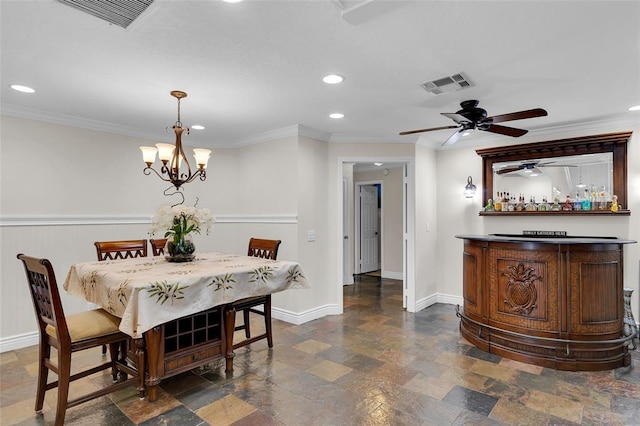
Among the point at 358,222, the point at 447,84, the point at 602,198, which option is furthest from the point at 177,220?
the point at 358,222

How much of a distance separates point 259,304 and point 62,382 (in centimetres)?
157

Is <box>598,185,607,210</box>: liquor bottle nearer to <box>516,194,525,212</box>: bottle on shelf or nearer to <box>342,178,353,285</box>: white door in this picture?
<box>516,194,525,212</box>: bottle on shelf

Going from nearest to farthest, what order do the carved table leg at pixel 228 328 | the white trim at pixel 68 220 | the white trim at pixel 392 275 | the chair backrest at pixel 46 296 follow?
the chair backrest at pixel 46 296 → the carved table leg at pixel 228 328 → the white trim at pixel 68 220 → the white trim at pixel 392 275

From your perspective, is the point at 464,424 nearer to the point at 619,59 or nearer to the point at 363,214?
the point at 619,59

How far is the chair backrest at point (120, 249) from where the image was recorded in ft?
11.1

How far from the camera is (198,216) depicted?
3098mm

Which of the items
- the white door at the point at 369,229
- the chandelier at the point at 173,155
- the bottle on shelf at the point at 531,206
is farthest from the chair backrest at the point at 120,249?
the white door at the point at 369,229

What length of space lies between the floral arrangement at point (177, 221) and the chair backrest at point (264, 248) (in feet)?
2.46

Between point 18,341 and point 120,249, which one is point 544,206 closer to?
point 120,249

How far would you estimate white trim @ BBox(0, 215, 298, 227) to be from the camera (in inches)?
140

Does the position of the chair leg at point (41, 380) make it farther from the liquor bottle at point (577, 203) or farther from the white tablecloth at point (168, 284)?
the liquor bottle at point (577, 203)

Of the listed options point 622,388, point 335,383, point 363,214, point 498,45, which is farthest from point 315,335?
point 363,214

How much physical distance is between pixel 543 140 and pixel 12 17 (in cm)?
507

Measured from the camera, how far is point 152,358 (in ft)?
8.05
